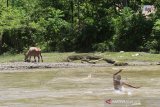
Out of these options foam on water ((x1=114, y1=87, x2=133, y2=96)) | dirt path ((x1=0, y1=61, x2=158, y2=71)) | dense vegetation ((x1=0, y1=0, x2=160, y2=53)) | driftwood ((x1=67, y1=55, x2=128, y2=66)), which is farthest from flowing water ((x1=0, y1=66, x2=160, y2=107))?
dense vegetation ((x1=0, y1=0, x2=160, y2=53))

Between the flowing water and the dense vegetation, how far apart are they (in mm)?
9595

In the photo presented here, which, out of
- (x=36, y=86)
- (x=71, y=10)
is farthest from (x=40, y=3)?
(x=36, y=86)

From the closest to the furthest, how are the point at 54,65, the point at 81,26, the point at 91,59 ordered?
the point at 54,65
the point at 91,59
the point at 81,26

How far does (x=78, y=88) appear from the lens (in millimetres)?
19109

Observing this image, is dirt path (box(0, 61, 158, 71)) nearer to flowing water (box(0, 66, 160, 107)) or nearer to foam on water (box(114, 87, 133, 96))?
flowing water (box(0, 66, 160, 107))

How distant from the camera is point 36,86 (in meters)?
20.4

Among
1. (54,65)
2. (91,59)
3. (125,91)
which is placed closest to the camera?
(125,91)

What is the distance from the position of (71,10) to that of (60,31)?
309cm

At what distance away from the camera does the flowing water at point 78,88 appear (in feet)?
50.6

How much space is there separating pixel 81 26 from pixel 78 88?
20582 millimetres

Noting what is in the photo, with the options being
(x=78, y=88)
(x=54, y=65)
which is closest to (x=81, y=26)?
(x=54, y=65)

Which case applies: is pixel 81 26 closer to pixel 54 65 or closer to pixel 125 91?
pixel 54 65

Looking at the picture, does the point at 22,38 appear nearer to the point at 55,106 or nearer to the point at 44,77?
the point at 44,77

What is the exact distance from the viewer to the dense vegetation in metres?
36.8
